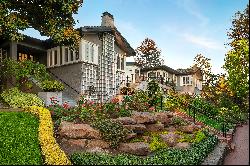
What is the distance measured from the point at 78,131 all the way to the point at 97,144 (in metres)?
0.97

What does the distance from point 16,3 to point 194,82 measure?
44.6m

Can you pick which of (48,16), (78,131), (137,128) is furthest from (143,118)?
(48,16)

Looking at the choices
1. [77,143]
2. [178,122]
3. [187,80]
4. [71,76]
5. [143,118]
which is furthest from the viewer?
[187,80]

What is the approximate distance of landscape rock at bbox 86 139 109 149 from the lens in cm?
1413

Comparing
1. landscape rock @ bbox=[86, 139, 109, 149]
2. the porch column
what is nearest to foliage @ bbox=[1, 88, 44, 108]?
the porch column

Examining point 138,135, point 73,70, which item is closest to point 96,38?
point 73,70

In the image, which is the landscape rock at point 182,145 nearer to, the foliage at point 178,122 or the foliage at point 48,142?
the foliage at point 178,122

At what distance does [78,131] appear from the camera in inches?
563

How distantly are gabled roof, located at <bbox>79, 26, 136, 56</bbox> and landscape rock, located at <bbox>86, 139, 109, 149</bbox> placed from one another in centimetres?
1452

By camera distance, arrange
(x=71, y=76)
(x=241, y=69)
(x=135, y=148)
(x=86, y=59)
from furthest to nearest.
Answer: (x=71, y=76) < (x=86, y=59) < (x=135, y=148) < (x=241, y=69)

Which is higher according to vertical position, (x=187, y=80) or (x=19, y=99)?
(x=187, y=80)

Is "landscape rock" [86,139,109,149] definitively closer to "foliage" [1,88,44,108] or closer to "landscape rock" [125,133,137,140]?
"landscape rock" [125,133,137,140]

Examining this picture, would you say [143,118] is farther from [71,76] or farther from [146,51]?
[146,51]

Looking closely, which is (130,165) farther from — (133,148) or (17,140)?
(17,140)
